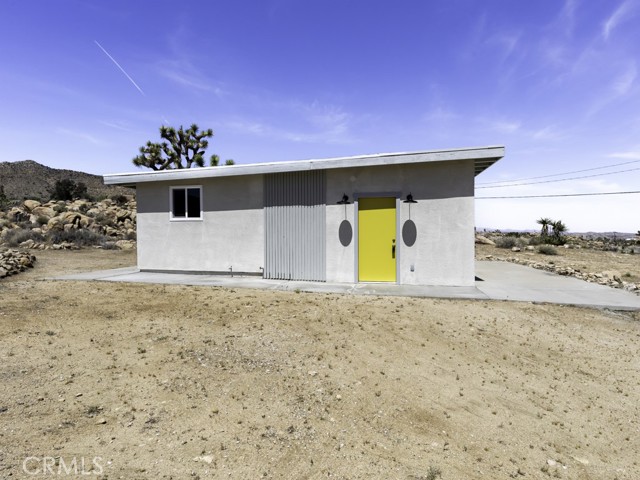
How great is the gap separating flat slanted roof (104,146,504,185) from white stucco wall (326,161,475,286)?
40cm

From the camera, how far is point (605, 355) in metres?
5.24

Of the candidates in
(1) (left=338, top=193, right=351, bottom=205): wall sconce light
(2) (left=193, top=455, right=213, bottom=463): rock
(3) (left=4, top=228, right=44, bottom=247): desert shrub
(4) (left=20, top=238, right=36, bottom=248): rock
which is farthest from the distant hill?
(2) (left=193, top=455, right=213, bottom=463): rock

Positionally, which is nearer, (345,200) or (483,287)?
(483,287)

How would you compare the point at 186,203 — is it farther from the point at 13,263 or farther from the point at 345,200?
the point at 13,263

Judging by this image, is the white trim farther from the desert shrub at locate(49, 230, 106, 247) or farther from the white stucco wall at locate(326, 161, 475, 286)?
the desert shrub at locate(49, 230, 106, 247)

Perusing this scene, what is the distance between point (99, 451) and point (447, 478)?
2.79 m

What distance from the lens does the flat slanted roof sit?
873cm

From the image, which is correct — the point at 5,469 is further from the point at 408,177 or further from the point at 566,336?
the point at 408,177

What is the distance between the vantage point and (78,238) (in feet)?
69.1

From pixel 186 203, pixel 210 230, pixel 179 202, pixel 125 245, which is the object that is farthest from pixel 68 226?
pixel 210 230

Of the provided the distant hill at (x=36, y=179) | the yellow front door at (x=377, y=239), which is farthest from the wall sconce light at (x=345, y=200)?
the distant hill at (x=36, y=179)

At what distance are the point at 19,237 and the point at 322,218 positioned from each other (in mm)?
19702

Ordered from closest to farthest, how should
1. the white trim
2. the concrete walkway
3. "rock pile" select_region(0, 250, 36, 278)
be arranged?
1. the concrete walkway
2. "rock pile" select_region(0, 250, 36, 278)
3. the white trim

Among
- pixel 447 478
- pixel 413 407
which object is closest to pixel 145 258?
pixel 413 407
